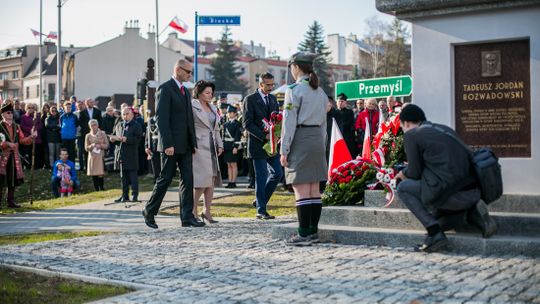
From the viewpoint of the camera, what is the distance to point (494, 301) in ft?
19.3

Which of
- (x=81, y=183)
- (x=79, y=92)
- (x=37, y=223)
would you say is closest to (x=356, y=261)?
(x=37, y=223)

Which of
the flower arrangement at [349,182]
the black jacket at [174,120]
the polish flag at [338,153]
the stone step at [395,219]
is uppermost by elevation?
the black jacket at [174,120]

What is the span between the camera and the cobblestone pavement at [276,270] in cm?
618

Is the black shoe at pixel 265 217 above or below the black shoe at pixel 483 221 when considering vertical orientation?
below

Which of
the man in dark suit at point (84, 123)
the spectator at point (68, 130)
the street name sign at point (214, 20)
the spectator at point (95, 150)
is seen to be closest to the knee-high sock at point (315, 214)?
the spectator at point (95, 150)

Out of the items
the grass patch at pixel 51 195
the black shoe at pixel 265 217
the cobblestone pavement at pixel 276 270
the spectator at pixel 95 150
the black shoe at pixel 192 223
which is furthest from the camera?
the spectator at pixel 95 150

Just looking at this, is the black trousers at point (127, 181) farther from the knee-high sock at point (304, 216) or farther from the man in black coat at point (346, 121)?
the knee-high sock at point (304, 216)

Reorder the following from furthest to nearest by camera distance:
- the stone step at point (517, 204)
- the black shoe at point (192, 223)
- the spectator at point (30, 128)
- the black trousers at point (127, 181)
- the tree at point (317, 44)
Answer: the tree at point (317, 44)
the spectator at point (30, 128)
the black trousers at point (127, 181)
the black shoe at point (192, 223)
the stone step at point (517, 204)

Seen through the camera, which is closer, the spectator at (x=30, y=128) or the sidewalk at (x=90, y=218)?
the sidewalk at (x=90, y=218)

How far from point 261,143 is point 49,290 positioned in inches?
233

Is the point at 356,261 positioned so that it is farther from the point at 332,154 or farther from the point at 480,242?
the point at 332,154

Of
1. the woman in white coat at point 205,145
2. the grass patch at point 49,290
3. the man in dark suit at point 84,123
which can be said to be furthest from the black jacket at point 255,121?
the man in dark suit at point 84,123

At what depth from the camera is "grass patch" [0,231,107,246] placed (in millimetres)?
10484

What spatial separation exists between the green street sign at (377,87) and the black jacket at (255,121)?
4.91 m
